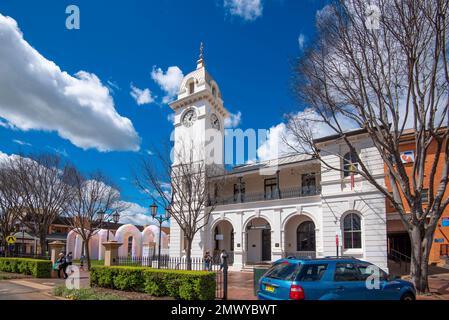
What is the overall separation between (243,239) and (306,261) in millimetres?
18363

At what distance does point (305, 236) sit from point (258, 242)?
4.25 meters

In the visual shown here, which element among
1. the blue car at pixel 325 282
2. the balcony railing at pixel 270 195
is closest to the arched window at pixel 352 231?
the balcony railing at pixel 270 195

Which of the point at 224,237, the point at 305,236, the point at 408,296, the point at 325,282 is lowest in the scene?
the point at 224,237

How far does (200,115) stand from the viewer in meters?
31.3

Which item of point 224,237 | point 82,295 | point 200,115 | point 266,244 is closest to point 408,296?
point 82,295

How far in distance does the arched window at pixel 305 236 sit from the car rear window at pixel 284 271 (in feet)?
55.7

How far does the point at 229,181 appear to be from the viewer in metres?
29.5

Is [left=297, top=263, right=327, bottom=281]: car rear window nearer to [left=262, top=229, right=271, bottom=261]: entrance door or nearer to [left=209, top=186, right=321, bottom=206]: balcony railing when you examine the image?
[left=209, top=186, right=321, bottom=206]: balcony railing

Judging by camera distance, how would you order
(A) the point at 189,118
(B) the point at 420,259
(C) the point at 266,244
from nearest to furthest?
1. (B) the point at 420,259
2. (C) the point at 266,244
3. (A) the point at 189,118

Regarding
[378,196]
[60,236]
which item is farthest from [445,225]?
[60,236]

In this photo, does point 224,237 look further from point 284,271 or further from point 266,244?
point 284,271

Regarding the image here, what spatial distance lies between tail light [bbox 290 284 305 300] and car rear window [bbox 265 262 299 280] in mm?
239

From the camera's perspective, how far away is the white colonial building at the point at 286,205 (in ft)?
67.7
